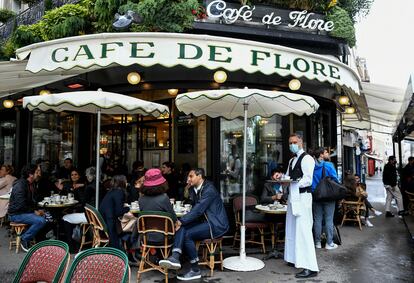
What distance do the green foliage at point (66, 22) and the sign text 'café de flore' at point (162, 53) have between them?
9.03 ft

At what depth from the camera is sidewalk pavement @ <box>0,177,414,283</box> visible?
17.1 ft

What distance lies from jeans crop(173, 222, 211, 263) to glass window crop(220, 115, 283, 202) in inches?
104

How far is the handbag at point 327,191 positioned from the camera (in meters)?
6.53

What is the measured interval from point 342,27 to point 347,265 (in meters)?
5.58

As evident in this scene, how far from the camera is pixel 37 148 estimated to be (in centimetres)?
1204

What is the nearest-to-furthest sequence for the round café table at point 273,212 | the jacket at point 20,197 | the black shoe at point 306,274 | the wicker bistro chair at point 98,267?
the wicker bistro chair at point 98,267
the black shoe at point 306,274
the round café table at point 273,212
the jacket at point 20,197

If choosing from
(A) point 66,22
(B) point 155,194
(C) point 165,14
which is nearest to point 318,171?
(B) point 155,194

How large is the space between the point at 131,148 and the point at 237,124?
394cm

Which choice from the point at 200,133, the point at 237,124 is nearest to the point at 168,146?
the point at 200,133

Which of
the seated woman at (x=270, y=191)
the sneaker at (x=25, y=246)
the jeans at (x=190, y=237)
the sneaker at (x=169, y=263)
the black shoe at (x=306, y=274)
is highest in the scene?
the seated woman at (x=270, y=191)

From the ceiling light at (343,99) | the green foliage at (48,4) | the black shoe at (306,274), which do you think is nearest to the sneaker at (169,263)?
the black shoe at (306,274)

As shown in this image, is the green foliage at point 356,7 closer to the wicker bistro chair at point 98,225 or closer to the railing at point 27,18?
the wicker bistro chair at point 98,225

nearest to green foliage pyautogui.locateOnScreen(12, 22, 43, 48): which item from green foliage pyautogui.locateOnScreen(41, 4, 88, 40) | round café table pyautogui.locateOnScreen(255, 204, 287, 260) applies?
green foliage pyautogui.locateOnScreen(41, 4, 88, 40)

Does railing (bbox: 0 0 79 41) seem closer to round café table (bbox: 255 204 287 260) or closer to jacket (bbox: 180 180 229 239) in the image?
jacket (bbox: 180 180 229 239)
